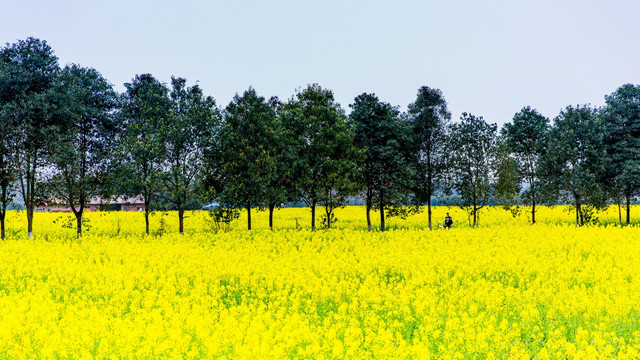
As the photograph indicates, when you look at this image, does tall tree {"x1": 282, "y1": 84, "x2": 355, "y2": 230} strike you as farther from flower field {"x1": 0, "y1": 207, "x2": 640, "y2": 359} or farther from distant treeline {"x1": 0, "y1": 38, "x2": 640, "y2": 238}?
flower field {"x1": 0, "y1": 207, "x2": 640, "y2": 359}

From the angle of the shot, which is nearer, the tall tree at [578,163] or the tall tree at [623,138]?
the tall tree at [578,163]

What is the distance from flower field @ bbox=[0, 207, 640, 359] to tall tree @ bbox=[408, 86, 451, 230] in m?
14.8

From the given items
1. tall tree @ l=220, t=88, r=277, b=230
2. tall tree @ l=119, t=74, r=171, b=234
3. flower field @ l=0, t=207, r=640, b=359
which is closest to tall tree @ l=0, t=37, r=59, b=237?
tall tree @ l=119, t=74, r=171, b=234

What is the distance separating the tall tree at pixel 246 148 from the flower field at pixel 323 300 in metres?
8.36

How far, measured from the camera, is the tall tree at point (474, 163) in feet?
131

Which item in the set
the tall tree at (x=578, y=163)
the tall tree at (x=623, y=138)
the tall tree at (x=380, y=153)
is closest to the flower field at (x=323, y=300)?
the tall tree at (x=380, y=153)

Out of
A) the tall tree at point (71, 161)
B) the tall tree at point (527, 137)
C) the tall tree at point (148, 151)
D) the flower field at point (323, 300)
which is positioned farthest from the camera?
the tall tree at point (527, 137)

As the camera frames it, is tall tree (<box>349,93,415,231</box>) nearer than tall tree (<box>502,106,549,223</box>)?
Yes

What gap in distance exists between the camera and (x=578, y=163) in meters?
41.9

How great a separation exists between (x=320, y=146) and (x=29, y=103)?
800 inches

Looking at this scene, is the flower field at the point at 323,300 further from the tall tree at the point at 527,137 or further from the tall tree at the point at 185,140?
the tall tree at the point at 527,137

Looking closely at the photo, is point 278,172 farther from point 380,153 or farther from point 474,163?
point 474,163

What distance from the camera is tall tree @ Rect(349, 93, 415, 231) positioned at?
1433 inches

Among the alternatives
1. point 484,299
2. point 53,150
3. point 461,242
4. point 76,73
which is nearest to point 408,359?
point 484,299
